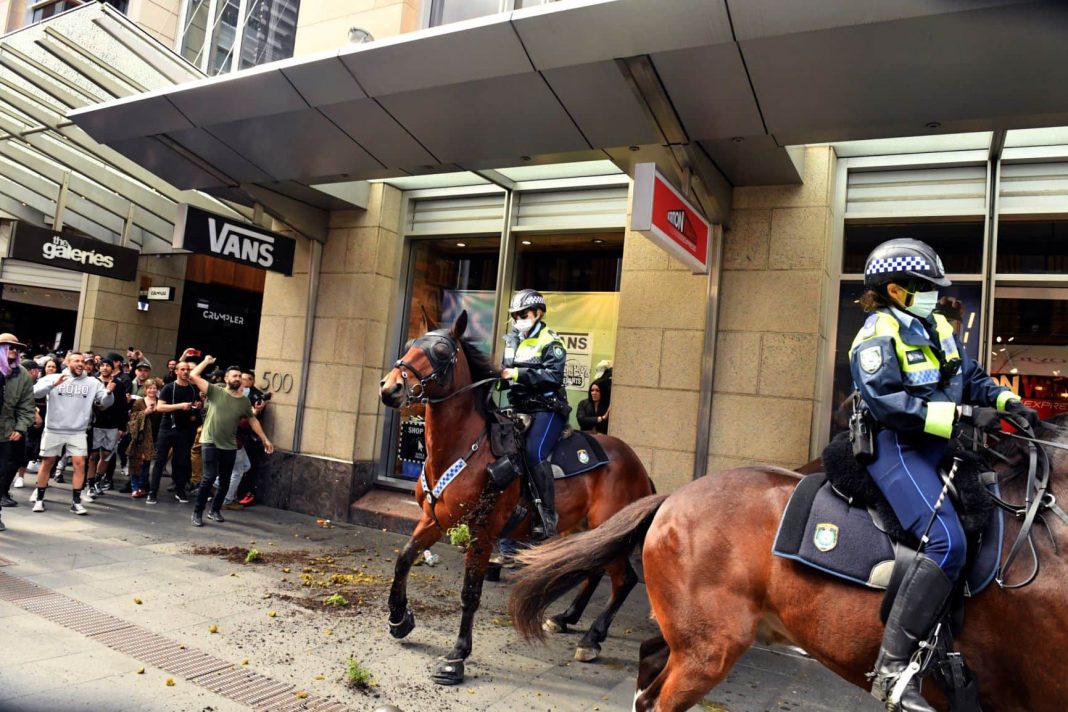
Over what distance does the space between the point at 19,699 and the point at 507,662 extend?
9.71 ft

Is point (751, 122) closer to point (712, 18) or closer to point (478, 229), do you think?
point (712, 18)

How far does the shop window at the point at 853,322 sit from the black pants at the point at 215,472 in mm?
7532

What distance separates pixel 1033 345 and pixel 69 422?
10970 millimetres

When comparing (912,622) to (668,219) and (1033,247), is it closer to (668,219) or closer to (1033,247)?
(668,219)

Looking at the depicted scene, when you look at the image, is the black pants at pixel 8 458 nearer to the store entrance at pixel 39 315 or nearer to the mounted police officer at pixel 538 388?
the mounted police officer at pixel 538 388

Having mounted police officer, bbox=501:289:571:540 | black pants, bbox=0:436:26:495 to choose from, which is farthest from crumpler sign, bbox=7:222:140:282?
mounted police officer, bbox=501:289:571:540

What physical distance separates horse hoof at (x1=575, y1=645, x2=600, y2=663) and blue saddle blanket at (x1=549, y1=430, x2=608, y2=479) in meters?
1.35

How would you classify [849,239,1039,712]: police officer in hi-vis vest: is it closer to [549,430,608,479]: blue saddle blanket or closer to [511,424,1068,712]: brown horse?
[511,424,1068,712]: brown horse

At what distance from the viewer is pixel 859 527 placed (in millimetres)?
3051

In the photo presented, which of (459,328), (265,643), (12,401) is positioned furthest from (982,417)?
(12,401)

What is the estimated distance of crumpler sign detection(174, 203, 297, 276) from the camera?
8.38 m

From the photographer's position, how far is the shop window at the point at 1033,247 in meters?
6.75

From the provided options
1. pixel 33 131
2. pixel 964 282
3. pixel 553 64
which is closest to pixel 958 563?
pixel 553 64

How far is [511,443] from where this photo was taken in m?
5.50
